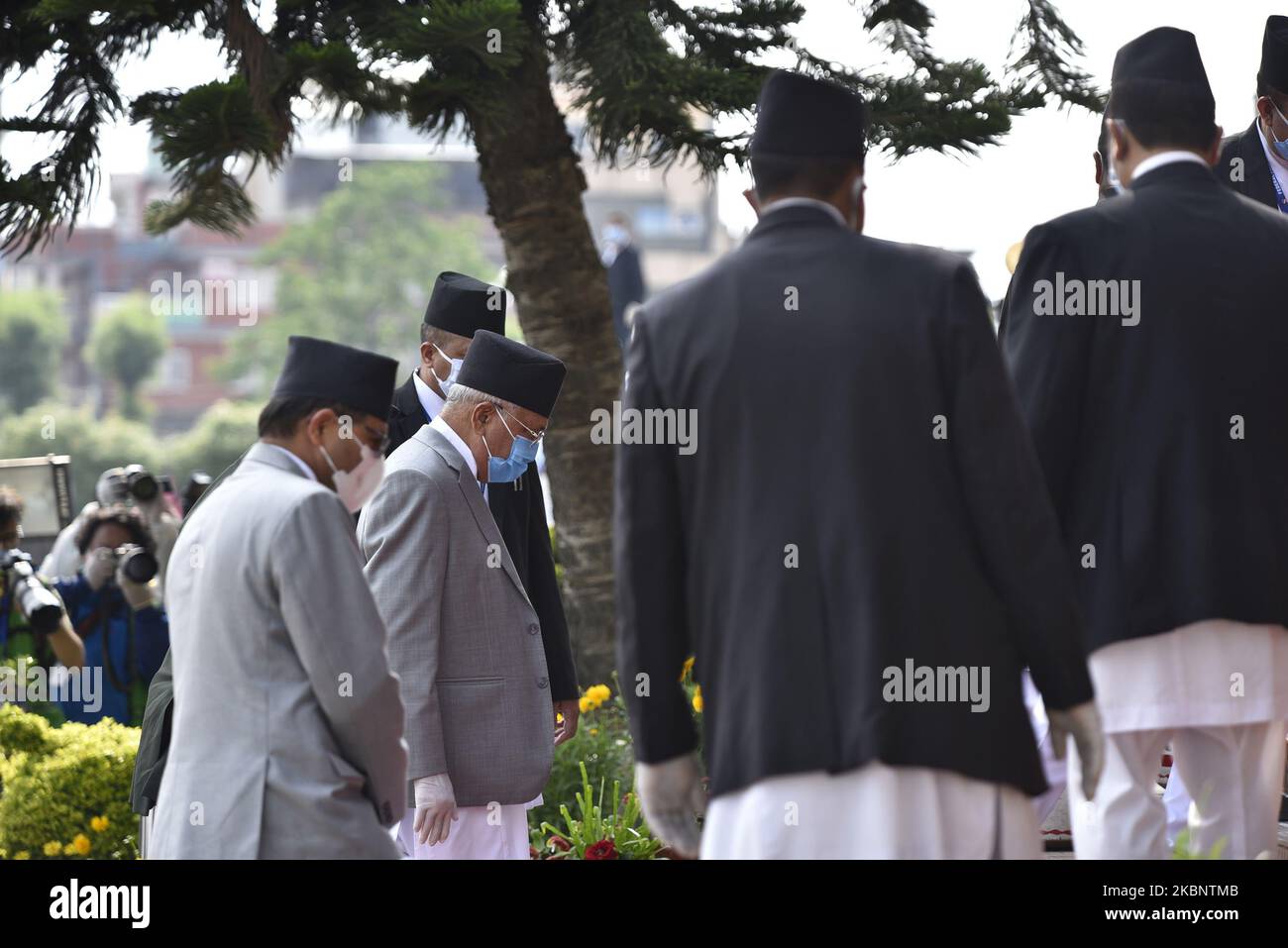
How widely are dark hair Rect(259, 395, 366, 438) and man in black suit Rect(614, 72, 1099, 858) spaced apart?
767 millimetres

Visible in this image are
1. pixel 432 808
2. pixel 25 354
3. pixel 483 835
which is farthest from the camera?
pixel 25 354

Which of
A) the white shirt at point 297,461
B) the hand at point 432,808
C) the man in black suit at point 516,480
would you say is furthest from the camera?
the man in black suit at point 516,480

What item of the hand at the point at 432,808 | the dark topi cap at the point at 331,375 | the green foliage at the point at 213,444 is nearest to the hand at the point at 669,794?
the dark topi cap at the point at 331,375

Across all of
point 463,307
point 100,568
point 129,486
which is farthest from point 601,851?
point 129,486

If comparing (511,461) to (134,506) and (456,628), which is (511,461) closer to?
(456,628)

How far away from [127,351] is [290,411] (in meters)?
87.5

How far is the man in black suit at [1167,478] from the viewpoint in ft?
11.7

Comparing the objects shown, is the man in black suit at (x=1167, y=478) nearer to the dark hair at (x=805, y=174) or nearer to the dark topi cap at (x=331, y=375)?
the dark hair at (x=805, y=174)

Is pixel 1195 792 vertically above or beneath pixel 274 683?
beneath

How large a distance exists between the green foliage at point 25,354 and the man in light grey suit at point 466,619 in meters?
87.0

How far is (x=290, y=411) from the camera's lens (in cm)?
353

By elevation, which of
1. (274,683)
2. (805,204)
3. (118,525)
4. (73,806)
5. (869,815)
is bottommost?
(73,806)
